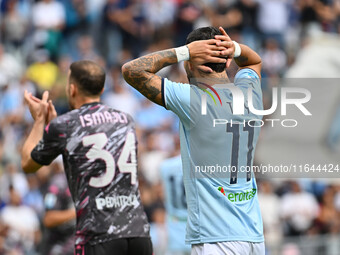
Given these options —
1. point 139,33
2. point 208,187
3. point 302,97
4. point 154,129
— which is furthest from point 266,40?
point 208,187

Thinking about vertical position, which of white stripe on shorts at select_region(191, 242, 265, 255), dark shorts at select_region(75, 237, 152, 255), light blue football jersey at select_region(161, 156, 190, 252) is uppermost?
white stripe on shorts at select_region(191, 242, 265, 255)

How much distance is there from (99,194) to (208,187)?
1116 mm

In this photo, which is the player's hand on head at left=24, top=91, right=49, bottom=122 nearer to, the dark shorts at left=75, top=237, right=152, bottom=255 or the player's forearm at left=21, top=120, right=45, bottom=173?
the player's forearm at left=21, top=120, right=45, bottom=173

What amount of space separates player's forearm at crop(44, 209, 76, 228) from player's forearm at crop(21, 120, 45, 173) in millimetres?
1274

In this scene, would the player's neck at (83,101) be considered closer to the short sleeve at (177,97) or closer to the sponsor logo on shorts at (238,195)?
the short sleeve at (177,97)

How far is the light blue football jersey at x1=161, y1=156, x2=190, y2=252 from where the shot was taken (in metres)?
9.91

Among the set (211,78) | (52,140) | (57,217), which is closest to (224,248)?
(211,78)

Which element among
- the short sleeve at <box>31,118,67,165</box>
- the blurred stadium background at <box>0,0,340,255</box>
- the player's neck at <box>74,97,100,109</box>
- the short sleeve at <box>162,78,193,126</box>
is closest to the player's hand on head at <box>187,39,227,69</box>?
the short sleeve at <box>162,78,193,126</box>

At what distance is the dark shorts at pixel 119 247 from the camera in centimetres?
614

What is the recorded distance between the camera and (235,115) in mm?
5570

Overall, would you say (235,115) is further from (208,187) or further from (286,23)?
(286,23)

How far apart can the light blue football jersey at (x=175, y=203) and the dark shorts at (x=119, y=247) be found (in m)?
3.45

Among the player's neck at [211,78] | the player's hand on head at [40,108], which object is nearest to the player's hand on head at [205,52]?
the player's neck at [211,78]

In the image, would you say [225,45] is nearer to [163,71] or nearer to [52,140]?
[52,140]
